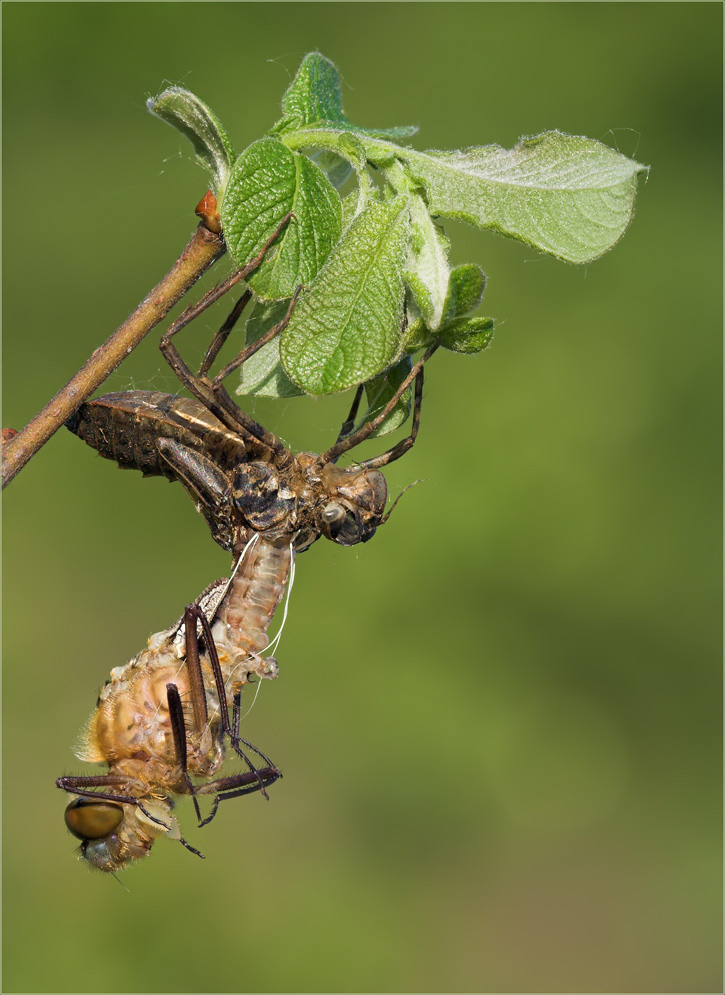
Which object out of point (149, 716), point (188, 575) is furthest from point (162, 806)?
point (188, 575)

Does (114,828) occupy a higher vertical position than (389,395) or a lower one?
lower

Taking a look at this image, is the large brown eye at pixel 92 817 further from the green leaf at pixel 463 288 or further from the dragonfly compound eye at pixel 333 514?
the green leaf at pixel 463 288

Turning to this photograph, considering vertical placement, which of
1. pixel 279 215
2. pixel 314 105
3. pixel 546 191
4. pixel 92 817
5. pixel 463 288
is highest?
pixel 546 191

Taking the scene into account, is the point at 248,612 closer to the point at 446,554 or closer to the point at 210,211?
the point at 210,211

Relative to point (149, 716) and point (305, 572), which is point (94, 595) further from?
point (149, 716)

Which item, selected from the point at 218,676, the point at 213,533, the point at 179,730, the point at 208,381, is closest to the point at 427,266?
the point at 208,381
